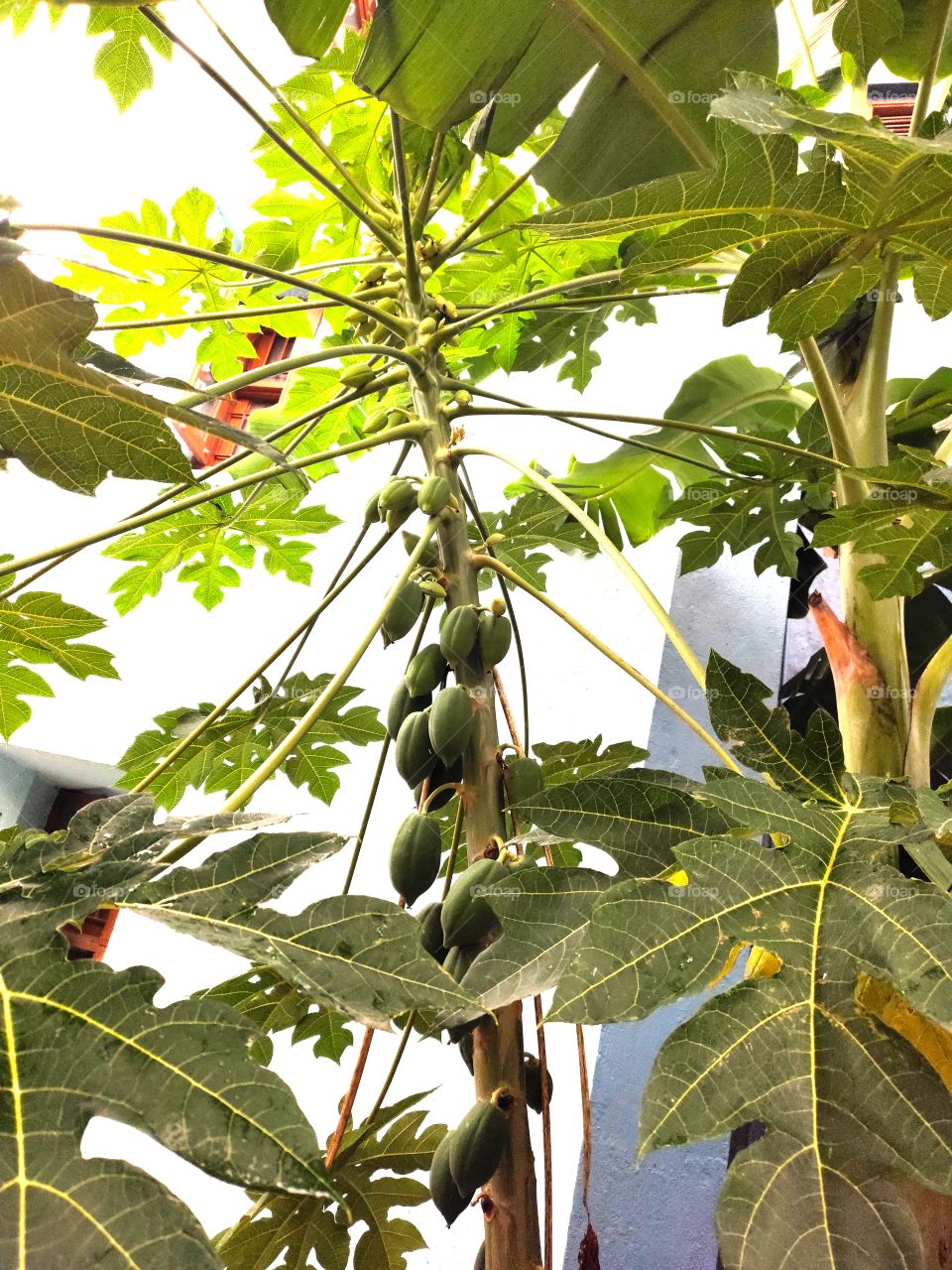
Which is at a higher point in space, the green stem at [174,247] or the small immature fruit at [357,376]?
the small immature fruit at [357,376]

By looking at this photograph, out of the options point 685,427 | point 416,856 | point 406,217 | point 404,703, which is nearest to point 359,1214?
point 416,856

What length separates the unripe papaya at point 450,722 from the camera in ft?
2.46

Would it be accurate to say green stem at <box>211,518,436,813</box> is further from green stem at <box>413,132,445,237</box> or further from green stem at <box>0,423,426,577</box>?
green stem at <box>413,132,445,237</box>

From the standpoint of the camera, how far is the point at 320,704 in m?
0.73

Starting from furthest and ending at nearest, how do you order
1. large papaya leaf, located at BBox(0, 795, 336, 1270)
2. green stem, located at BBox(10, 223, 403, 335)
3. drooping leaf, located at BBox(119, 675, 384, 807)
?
drooping leaf, located at BBox(119, 675, 384, 807) → green stem, located at BBox(10, 223, 403, 335) → large papaya leaf, located at BBox(0, 795, 336, 1270)

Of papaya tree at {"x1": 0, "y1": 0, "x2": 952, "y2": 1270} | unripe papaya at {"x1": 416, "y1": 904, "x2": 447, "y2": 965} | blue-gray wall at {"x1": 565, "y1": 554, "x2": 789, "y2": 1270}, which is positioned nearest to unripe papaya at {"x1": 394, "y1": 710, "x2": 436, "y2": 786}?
papaya tree at {"x1": 0, "y1": 0, "x2": 952, "y2": 1270}

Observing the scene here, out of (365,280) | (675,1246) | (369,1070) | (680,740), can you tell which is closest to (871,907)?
(365,280)

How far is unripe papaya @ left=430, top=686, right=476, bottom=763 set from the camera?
0.75 meters

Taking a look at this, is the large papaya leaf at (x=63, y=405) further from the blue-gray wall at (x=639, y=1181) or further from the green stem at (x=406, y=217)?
the blue-gray wall at (x=639, y=1181)

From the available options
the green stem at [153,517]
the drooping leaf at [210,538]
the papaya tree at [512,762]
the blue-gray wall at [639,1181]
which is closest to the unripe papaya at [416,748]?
the papaya tree at [512,762]

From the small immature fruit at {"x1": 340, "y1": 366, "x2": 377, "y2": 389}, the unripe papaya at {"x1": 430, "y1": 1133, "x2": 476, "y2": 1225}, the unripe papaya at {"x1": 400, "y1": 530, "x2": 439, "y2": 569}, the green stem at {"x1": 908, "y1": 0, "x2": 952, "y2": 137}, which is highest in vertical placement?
the green stem at {"x1": 908, "y1": 0, "x2": 952, "y2": 137}

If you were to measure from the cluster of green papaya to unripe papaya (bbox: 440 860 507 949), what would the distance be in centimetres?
11

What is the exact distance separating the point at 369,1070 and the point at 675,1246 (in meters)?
0.58

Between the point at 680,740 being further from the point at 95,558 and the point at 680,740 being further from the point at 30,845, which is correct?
the point at 95,558
